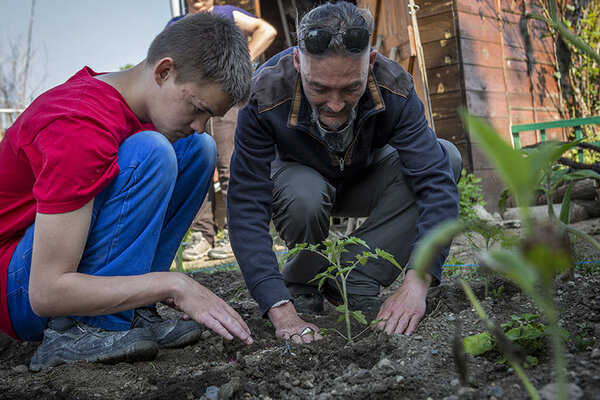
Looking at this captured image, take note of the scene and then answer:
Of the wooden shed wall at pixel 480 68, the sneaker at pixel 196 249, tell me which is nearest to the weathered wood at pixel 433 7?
the wooden shed wall at pixel 480 68

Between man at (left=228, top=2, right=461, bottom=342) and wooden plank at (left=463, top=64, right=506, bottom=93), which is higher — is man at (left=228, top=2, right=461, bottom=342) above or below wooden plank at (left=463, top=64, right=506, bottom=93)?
below

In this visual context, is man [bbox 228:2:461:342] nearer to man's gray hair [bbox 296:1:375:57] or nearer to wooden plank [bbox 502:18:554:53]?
man's gray hair [bbox 296:1:375:57]

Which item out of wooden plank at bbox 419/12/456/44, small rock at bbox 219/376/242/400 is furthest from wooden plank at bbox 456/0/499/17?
small rock at bbox 219/376/242/400

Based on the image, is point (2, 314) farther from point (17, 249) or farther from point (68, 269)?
point (68, 269)

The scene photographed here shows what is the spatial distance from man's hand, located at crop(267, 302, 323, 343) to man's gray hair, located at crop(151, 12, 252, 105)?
29.1 inches

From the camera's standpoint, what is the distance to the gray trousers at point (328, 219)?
221 cm

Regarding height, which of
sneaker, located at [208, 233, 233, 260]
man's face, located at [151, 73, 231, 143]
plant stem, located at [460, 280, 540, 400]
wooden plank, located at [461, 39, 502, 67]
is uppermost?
wooden plank, located at [461, 39, 502, 67]

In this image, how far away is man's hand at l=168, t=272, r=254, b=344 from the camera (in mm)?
1653

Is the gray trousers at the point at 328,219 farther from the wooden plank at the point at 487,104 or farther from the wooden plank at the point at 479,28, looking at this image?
the wooden plank at the point at 479,28

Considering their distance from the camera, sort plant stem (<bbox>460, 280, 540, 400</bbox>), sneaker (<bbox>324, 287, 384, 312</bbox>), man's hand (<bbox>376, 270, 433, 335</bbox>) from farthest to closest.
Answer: sneaker (<bbox>324, 287, 384, 312</bbox>)
man's hand (<bbox>376, 270, 433, 335</bbox>)
plant stem (<bbox>460, 280, 540, 400</bbox>)

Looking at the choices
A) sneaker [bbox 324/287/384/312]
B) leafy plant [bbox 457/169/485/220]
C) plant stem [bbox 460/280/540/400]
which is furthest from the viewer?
leafy plant [bbox 457/169/485/220]

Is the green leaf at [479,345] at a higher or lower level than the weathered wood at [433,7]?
lower

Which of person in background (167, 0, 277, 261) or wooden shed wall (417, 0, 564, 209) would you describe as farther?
wooden shed wall (417, 0, 564, 209)

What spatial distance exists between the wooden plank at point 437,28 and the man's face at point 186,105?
3.84 metres
